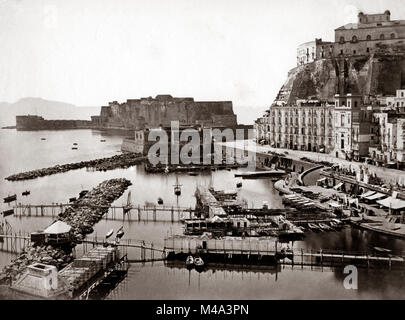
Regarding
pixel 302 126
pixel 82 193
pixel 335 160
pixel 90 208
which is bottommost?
pixel 90 208

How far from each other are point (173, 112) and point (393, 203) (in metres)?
36.1

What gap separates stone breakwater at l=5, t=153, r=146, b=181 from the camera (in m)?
21.0

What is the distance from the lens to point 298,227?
480 inches

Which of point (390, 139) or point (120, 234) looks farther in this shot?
point (390, 139)

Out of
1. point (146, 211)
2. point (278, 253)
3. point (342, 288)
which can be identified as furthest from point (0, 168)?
point (342, 288)

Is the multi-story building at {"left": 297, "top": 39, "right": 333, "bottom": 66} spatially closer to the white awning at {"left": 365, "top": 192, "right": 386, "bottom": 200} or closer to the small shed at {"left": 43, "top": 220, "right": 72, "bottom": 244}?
the white awning at {"left": 365, "top": 192, "right": 386, "bottom": 200}

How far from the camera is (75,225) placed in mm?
12500

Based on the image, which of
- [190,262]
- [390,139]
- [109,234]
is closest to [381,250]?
[190,262]

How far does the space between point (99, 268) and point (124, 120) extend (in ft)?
148

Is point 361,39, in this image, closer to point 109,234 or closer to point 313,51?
point 313,51

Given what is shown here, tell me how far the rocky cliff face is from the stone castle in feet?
51.5

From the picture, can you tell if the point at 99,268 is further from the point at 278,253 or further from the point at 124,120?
Answer: the point at 124,120

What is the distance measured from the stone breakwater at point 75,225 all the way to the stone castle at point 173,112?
94.4 feet

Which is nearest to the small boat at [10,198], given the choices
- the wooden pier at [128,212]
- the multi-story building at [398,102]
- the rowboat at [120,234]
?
the wooden pier at [128,212]
